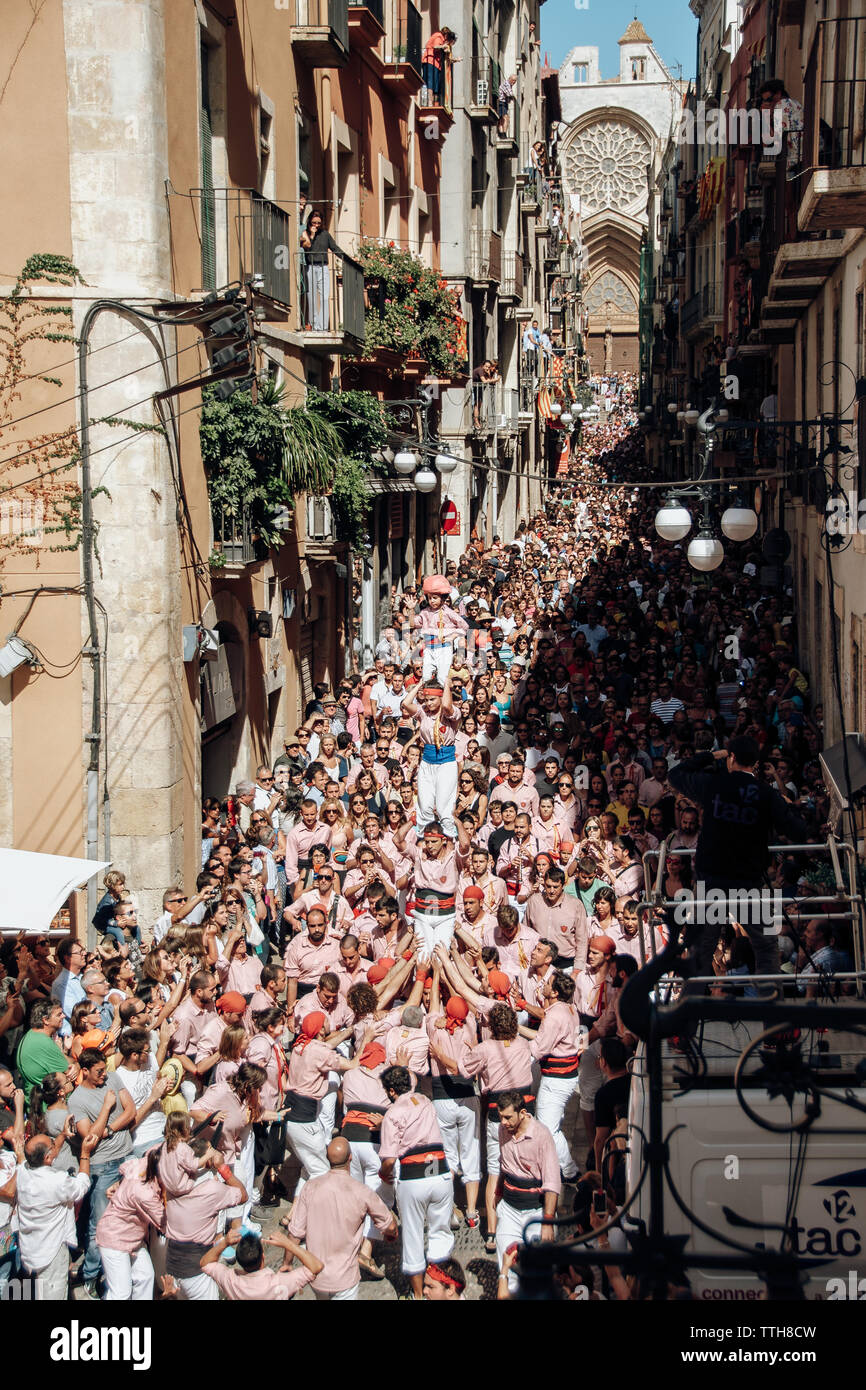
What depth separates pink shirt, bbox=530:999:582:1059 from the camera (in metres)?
8.70

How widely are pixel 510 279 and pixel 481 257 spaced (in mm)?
7973

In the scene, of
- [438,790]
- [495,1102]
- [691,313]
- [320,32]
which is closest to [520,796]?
[438,790]

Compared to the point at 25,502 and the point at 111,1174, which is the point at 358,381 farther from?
the point at 111,1174

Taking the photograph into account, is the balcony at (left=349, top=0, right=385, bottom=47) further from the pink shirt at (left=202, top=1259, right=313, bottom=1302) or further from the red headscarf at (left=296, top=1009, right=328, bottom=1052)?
the pink shirt at (left=202, top=1259, right=313, bottom=1302)

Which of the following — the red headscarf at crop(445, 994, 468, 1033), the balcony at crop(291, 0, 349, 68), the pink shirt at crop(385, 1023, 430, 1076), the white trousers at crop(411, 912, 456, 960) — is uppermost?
the balcony at crop(291, 0, 349, 68)

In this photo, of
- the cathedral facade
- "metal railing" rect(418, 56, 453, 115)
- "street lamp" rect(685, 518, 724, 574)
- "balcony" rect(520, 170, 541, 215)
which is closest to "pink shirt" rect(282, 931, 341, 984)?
"street lamp" rect(685, 518, 724, 574)

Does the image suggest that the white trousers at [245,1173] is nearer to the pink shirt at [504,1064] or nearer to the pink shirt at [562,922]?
the pink shirt at [504,1064]

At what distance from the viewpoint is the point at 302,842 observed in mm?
12750

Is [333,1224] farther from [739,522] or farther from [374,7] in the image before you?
[374,7]

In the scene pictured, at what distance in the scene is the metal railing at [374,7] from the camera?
854 inches

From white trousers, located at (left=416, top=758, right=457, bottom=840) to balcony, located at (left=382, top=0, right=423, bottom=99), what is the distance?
17.2m

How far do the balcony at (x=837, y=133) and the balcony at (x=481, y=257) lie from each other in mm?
19131

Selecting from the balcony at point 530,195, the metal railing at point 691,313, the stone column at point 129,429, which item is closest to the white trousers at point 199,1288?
the stone column at point 129,429

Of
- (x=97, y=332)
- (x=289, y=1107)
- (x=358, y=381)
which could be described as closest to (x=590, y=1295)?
(x=289, y=1107)
